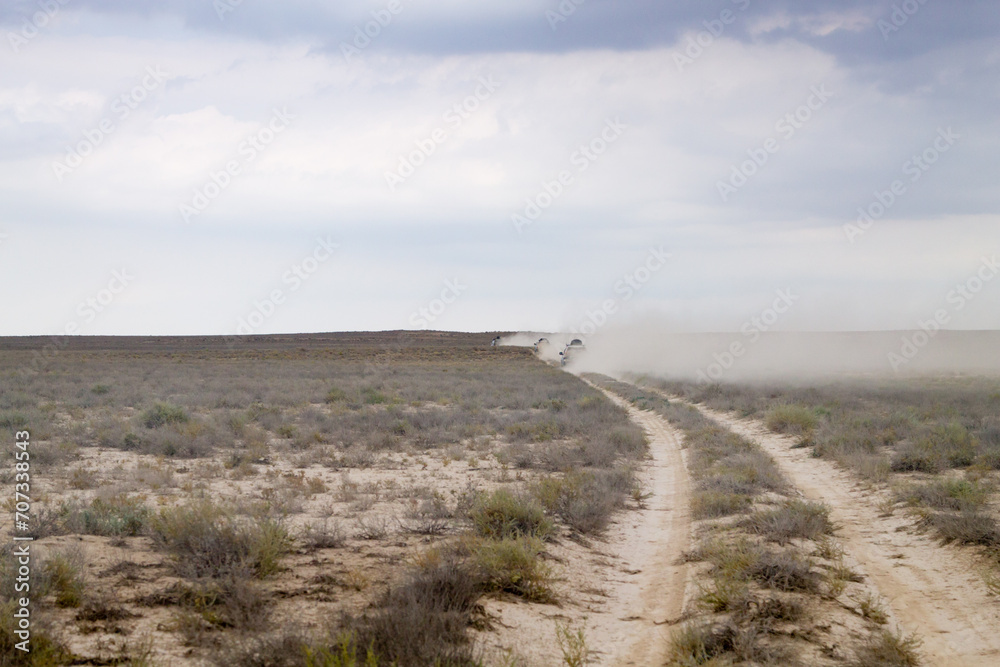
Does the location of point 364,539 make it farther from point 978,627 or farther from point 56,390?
point 56,390

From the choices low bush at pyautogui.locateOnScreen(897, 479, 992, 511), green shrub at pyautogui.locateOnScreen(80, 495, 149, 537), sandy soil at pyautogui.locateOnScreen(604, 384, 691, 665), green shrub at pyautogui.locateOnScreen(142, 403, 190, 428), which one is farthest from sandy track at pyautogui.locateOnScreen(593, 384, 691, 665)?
green shrub at pyautogui.locateOnScreen(142, 403, 190, 428)

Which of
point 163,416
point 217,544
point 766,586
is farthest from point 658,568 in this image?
point 163,416

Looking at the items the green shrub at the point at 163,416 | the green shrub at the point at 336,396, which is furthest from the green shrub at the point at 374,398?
the green shrub at the point at 163,416

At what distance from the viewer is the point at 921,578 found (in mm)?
7613

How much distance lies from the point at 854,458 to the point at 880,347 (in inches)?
3949

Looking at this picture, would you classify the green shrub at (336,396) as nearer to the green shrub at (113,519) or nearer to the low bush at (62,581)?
the green shrub at (113,519)

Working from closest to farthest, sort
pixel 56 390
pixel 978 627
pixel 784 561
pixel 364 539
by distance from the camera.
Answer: pixel 978 627, pixel 784 561, pixel 364 539, pixel 56 390

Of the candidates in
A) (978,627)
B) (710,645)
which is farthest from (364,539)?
(978,627)

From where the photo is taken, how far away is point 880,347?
101375 mm

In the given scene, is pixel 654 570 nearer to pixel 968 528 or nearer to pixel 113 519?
pixel 968 528

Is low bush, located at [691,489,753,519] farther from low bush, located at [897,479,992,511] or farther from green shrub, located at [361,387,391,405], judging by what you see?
green shrub, located at [361,387,391,405]

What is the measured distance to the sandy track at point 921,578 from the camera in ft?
19.4

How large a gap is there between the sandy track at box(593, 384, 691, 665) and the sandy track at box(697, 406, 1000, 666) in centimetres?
207

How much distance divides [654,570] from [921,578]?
289cm
